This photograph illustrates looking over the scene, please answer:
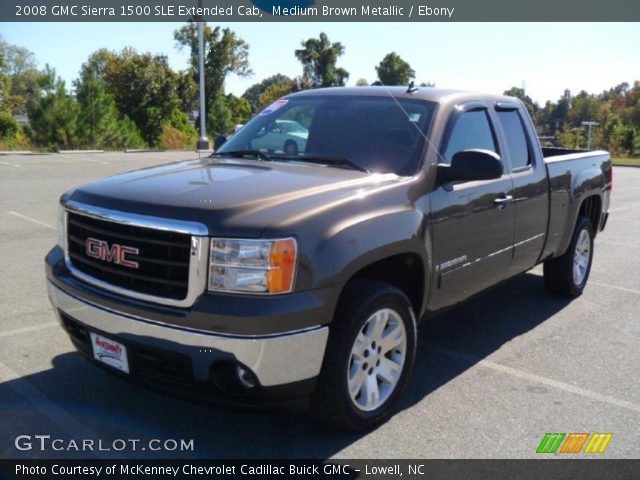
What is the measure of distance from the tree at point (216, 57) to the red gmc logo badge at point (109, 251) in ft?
141

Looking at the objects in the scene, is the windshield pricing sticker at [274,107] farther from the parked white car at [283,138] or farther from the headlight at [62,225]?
the headlight at [62,225]

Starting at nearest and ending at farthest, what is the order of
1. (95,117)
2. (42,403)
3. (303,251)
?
(303,251), (42,403), (95,117)

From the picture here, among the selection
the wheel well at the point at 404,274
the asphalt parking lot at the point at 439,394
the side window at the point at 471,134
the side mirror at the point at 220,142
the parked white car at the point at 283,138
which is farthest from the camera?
the side mirror at the point at 220,142

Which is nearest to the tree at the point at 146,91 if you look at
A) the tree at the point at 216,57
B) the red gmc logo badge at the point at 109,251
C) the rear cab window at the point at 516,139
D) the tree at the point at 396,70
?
the tree at the point at 216,57

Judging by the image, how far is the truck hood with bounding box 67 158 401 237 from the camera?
299 centimetres

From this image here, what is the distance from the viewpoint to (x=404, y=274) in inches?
153

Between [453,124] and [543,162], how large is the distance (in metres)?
1.39

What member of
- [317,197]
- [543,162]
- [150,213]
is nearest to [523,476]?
[317,197]

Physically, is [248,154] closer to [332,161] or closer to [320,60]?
[332,161]

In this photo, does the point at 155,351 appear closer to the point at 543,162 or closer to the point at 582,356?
the point at 582,356

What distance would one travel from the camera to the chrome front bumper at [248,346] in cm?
286

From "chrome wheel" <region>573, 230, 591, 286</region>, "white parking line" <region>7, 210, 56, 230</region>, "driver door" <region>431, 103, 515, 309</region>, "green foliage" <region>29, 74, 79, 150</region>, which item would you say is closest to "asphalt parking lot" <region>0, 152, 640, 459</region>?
"chrome wheel" <region>573, 230, 591, 286</region>

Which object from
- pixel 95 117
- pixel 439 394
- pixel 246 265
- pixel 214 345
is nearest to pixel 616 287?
pixel 439 394

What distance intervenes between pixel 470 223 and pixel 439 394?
1.11 meters
